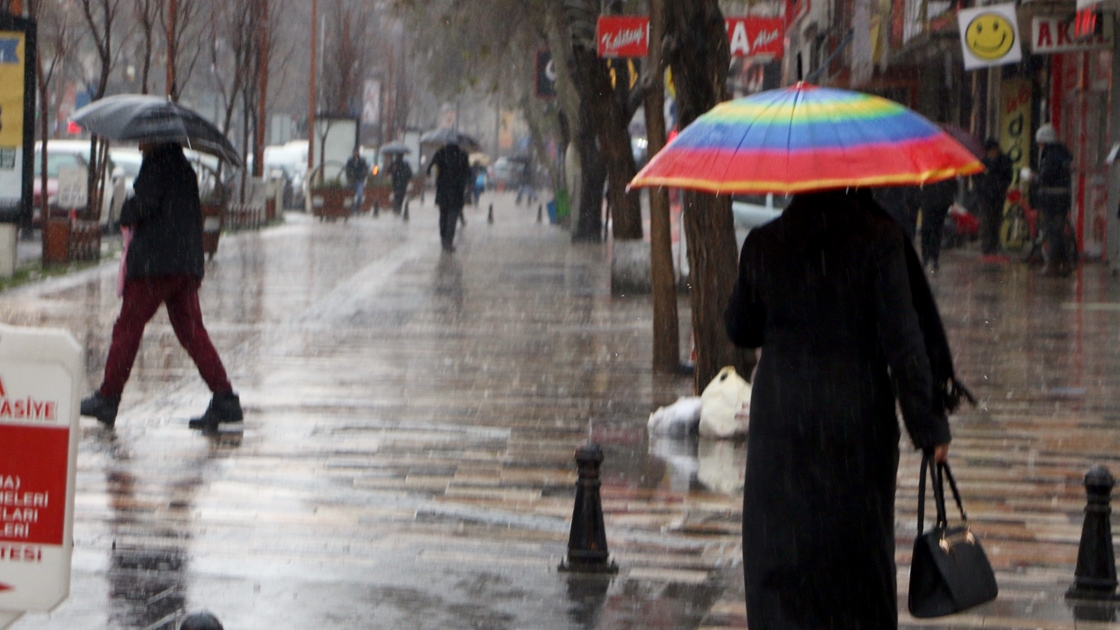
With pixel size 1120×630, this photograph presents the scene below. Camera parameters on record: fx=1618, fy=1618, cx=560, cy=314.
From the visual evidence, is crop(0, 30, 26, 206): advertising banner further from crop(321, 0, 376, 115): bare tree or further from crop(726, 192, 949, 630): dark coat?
crop(321, 0, 376, 115): bare tree

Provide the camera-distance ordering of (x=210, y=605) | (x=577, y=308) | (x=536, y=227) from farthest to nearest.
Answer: (x=536, y=227)
(x=577, y=308)
(x=210, y=605)

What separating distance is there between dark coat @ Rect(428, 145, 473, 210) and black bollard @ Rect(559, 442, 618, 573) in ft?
70.6

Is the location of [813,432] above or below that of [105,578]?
above

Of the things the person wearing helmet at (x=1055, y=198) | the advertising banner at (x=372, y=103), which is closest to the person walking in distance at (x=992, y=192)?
the person wearing helmet at (x=1055, y=198)

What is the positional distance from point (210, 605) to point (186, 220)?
4.02m

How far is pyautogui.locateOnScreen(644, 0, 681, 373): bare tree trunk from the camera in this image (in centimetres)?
1161

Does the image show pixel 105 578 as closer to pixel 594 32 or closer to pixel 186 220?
pixel 186 220

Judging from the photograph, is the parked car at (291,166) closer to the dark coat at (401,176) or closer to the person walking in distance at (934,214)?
the dark coat at (401,176)

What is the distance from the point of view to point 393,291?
1959 cm

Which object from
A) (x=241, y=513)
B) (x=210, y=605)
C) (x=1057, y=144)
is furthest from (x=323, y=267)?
(x=210, y=605)

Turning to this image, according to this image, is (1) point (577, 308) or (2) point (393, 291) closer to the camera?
(1) point (577, 308)

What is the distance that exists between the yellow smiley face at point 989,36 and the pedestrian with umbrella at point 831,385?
17.9 metres

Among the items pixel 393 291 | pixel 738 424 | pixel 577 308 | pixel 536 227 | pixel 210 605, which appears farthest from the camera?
pixel 536 227

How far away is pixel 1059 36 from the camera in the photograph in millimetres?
21766
